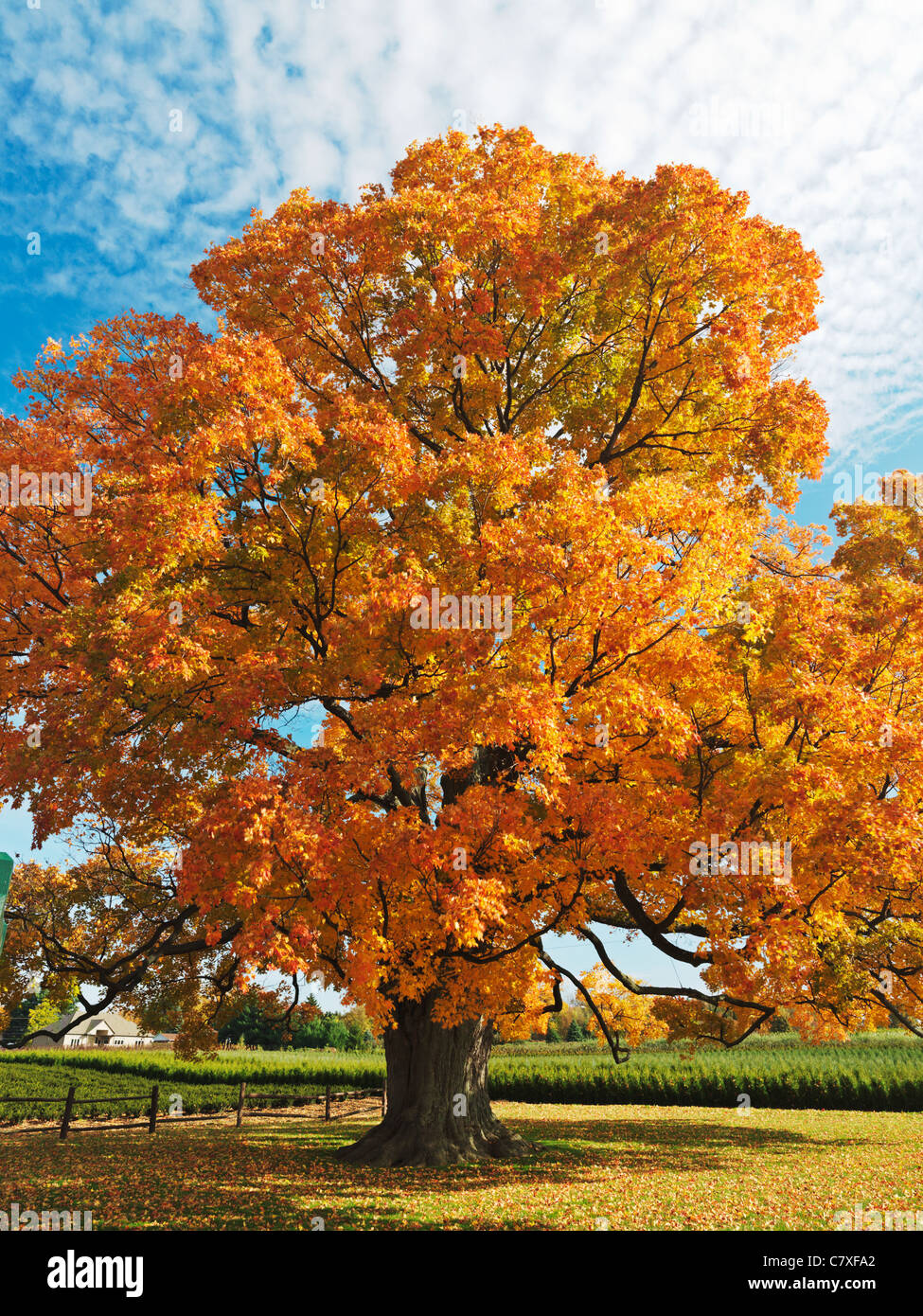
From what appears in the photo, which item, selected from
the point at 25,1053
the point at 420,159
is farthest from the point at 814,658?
the point at 25,1053

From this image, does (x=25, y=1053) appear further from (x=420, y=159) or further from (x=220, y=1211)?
(x=420, y=159)

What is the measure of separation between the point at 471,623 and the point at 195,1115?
24.4 metres

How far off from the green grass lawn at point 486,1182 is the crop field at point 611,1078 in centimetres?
758

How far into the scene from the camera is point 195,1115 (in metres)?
26.3

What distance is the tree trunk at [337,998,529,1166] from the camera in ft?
43.8

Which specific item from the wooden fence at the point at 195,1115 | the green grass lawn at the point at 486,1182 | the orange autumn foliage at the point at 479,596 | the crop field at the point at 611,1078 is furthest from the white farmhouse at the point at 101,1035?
the orange autumn foliage at the point at 479,596

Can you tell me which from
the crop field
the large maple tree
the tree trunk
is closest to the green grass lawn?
the tree trunk

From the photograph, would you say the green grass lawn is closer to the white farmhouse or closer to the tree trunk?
the tree trunk

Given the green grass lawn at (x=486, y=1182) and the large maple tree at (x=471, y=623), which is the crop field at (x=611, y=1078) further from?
the large maple tree at (x=471, y=623)

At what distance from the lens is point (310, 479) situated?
34.8 feet

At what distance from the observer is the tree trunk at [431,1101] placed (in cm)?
1334

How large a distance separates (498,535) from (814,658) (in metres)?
4.48

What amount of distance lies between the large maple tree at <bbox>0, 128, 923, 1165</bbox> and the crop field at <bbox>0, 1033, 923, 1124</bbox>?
17.2 meters

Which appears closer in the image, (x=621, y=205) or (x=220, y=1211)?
(x=220, y=1211)
